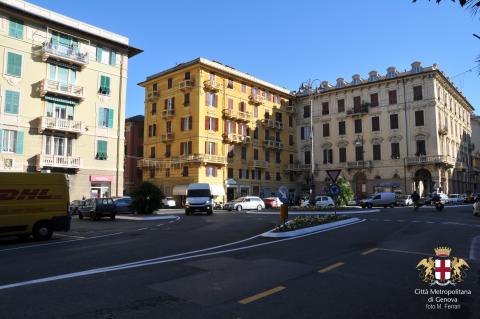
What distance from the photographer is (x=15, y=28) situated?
103 feet

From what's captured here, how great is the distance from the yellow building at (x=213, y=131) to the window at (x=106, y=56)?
43.7 feet

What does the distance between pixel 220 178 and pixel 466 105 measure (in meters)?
46.2

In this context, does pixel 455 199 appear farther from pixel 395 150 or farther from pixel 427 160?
pixel 395 150

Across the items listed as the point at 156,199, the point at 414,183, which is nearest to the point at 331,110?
the point at 414,183

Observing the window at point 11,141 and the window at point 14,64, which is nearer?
the window at point 11,141

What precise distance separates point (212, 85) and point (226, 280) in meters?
44.0

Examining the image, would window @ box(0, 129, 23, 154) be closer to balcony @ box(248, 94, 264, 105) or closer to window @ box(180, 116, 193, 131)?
window @ box(180, 116, 193, 131)

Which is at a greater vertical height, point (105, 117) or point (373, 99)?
point (373, 99)

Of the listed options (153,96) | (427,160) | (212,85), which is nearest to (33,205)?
(212,85)

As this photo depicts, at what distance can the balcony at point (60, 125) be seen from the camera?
105ft

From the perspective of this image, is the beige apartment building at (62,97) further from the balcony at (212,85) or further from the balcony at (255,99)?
the balcony at (255,99)

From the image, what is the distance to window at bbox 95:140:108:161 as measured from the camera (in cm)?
3578

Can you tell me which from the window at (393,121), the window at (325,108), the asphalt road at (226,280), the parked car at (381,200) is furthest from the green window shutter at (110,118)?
the window at (393,121)

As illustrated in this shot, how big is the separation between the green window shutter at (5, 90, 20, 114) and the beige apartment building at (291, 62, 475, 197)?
3748 cm
